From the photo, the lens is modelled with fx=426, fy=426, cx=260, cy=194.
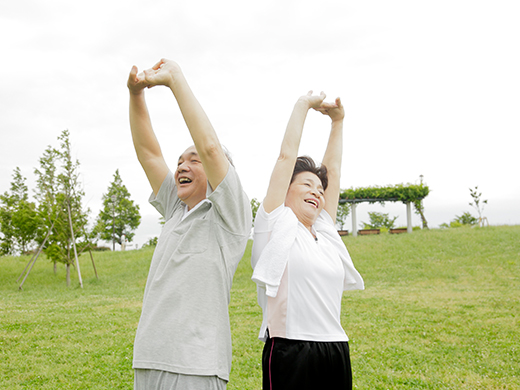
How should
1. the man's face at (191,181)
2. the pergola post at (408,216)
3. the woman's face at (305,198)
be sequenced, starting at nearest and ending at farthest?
the man's face at (191,181), the woman's face at (305,198), the pergola post at (408,216)

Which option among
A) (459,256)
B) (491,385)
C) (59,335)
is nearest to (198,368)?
(491,385)

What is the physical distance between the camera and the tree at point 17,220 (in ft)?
55.1

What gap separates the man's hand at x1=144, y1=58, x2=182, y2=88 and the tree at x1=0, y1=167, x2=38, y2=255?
51.3 ft

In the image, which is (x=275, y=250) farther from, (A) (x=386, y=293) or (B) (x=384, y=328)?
(A) (x=386, y=293)

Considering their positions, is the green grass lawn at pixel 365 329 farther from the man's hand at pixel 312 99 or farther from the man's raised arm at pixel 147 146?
the man's hand at pixel 312 99

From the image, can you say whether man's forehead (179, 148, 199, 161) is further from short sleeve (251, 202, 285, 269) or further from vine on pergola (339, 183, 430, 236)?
vine on pergola (339, 183, 430, 236)

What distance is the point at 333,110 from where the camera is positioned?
2.68 meters

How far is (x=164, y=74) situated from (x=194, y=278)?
0.89 m

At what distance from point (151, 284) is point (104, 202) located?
37.2m

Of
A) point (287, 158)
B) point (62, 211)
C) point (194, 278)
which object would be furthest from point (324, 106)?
point (62, 211)

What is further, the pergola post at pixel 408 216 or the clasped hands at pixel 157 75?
the pergola post at pixel 408 216

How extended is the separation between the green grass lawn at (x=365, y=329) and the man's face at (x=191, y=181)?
333cm

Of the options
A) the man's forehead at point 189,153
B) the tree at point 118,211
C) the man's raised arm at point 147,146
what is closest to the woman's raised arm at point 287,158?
the man's forehead at point 189,153

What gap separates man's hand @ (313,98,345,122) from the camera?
260 centimetres
